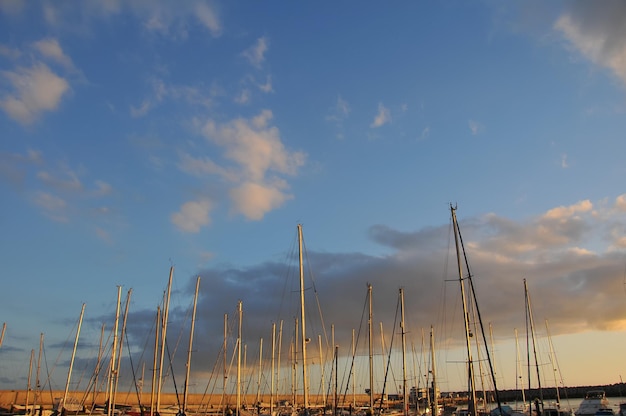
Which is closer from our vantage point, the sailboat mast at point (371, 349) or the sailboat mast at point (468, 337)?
the sailboat mast at point (468, 337)

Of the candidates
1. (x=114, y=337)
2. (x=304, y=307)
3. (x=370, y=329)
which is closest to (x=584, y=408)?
(x=370, y=329)

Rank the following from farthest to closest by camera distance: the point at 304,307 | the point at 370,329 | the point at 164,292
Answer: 1. the point at 164,292
2. the point at 370,329
3. the point at 304,307

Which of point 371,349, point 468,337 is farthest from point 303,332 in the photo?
point 371,349

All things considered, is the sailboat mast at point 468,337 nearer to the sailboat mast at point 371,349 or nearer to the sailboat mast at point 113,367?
the sailboat mast at point 371,349

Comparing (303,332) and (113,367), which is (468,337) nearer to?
(303,332)

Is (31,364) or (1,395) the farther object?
(1,395)

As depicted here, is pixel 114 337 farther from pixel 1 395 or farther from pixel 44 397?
pixel 44 397

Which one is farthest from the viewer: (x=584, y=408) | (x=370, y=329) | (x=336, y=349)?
(x=584, y=408)

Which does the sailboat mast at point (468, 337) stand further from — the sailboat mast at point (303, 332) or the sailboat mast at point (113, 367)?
the sailboat mast at point (113, 367)

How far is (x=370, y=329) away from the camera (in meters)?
51.4

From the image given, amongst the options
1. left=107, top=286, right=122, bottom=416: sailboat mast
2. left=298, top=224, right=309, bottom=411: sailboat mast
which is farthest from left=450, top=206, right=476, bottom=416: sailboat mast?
left=107, top=286, right=122, bottom=416: sailboat mast

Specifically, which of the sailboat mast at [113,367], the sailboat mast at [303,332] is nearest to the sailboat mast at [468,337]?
the sailboat mast at [303,332]

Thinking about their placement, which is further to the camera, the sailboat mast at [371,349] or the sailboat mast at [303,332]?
the sailboat mast at [371,349]

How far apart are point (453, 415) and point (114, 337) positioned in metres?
44.3
